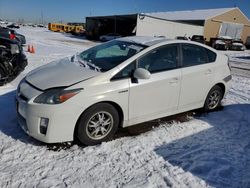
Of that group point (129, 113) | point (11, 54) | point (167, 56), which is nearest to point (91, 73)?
point (129, 113)

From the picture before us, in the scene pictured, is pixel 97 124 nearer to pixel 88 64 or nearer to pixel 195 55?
pixel 88 64

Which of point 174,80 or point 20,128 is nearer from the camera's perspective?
point 20,128

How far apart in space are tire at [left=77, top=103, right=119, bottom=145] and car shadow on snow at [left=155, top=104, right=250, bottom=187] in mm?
816

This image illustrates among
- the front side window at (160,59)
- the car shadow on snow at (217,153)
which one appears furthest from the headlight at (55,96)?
the car shadow on snow at (217,153)

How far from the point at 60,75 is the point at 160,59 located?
67.2 inches

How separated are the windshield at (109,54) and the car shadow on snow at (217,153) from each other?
155 centimetres

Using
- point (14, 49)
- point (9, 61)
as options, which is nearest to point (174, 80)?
point (9, 61)

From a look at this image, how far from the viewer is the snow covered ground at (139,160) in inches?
122

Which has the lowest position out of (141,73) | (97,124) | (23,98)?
(97,124)

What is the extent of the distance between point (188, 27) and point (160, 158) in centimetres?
3862

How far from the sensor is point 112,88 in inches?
147

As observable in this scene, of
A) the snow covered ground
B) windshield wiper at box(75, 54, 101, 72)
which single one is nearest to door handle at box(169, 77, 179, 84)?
the snow covered ground

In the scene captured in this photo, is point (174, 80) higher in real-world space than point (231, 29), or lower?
higher

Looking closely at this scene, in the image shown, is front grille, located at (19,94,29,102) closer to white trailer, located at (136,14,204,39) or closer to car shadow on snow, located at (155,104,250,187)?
car shadow on snow, located at (155,104,250,187)
